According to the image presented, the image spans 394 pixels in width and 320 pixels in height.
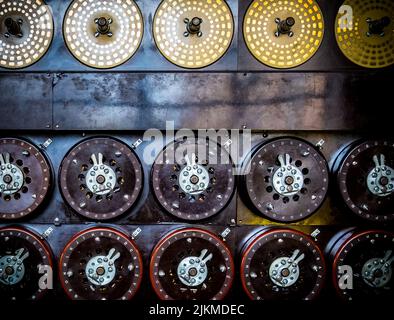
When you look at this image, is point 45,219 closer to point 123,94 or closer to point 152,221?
point 152,221

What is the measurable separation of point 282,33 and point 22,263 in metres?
2.04

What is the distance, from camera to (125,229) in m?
2.22

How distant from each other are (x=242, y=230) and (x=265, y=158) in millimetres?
480

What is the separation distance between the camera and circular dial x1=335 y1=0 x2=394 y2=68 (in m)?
2.15

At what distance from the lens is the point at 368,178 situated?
83.0 inches

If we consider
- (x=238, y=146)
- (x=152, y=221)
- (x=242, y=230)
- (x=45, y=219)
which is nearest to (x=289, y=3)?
(x=238, y=146)

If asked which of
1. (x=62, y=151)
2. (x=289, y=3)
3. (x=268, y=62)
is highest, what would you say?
(x=289, y=3)

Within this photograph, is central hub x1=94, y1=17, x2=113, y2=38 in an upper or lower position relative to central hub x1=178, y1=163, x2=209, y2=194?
upper

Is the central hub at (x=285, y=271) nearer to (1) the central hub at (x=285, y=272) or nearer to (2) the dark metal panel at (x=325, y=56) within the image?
(1) the central hub at (x=285, y=272)

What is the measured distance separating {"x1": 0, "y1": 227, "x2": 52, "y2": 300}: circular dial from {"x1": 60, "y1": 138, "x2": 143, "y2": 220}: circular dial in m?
0.34

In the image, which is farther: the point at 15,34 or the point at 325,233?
the point at 325,233

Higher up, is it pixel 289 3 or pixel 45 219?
pixel 289 3

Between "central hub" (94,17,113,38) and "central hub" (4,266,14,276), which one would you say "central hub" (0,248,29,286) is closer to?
"central hub" (4,266,14,276)

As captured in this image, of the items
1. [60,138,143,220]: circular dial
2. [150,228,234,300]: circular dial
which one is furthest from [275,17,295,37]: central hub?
[150,228,234,300]: circular dial
